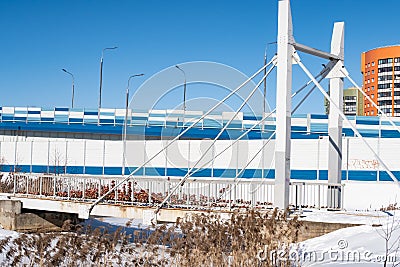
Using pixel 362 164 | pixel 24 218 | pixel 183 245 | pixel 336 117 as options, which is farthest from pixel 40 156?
pixel 183 245

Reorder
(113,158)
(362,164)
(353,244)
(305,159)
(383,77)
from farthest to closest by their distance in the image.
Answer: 1. (383,77)
2. (113,158)
3. (305,159)
4. (362,164)
5. (353,244)

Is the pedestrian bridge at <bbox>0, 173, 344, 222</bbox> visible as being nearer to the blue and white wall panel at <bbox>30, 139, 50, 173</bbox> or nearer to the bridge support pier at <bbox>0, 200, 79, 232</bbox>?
the bridge support pier at <bbox>0, 200, 79, 232</bbox>

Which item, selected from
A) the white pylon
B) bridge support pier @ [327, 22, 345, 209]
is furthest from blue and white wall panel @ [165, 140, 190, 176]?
the white pylon

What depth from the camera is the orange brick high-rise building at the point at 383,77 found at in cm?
10550

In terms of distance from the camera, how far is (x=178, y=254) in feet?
28.9

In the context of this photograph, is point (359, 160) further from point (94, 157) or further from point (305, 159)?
point (94, 157)

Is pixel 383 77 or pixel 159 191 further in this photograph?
pixel 383 77

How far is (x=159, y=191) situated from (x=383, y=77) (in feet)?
313

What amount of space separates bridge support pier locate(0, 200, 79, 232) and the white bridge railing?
26.6 inches

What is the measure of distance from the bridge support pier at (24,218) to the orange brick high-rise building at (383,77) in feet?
296

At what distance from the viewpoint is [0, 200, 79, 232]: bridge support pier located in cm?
2156

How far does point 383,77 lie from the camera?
108062 mm

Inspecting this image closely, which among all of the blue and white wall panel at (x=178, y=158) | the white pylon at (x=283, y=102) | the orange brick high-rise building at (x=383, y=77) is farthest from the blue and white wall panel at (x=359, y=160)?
the orange brick high-rise building at (x=383, y=77)

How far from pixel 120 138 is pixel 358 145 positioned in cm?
2165
